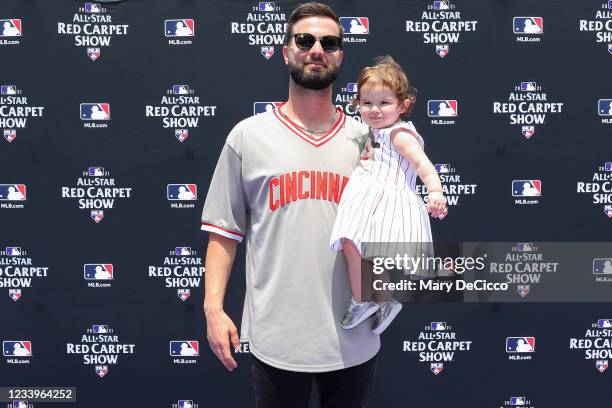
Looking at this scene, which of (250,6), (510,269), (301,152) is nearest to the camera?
(301,152)

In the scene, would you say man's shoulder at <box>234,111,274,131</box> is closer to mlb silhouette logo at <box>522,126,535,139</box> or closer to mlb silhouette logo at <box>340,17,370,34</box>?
mlb silhouette logo at <box>340,17,370,34</box>

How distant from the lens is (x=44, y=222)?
2.85 m

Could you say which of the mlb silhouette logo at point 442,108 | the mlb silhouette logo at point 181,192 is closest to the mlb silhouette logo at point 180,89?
the mlb silhouette logo at point 181,192

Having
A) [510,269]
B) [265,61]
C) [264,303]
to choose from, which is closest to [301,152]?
[264,303]

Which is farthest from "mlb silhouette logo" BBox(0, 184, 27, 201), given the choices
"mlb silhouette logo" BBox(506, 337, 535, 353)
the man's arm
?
"mlb silhouette logo" BBox(506, 337, 535, 353)

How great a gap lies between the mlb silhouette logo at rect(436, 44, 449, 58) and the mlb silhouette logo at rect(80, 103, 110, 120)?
176 cm

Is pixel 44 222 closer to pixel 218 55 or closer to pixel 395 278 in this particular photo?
pixel 218 55

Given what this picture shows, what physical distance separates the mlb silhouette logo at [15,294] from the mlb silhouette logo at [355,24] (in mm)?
2232

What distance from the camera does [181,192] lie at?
2.84 m

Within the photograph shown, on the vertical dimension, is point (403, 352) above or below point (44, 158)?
below

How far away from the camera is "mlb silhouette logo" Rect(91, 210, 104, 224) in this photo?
2859 millimetres

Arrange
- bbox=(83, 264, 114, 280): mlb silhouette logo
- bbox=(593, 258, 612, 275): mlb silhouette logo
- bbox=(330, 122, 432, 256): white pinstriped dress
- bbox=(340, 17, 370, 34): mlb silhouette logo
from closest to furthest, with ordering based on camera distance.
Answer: bbox=(330, 122, 432, 256): white pinstriped dress, bbox=(593, 258, 612, 275): mlb silhouette logo, bbox=(340, 17, 370, 34): mlb silhouette logo, bbox=(83, 264, 114, 280): mlb silhouette logo

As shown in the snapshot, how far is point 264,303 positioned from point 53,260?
5.81ft

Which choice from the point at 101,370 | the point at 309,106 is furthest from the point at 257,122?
the point at 101,370
